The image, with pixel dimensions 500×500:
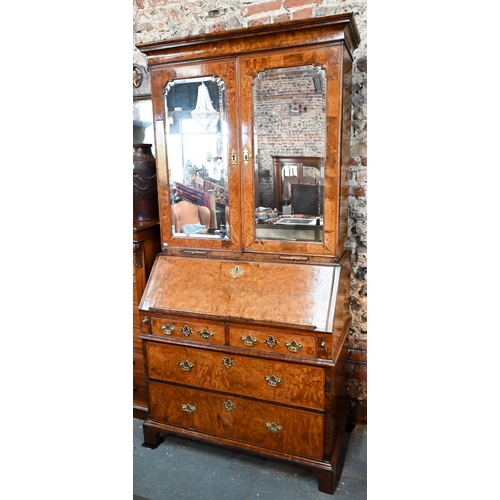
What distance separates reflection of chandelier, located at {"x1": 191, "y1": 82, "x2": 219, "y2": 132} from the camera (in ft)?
6.81

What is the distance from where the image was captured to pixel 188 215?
89.0 inches

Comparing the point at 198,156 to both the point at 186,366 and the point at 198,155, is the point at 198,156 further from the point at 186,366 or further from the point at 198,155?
the point at 186,366

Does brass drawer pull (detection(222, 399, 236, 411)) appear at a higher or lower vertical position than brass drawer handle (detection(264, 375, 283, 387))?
lower

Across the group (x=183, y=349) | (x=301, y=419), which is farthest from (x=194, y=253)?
(x=301, y=419)

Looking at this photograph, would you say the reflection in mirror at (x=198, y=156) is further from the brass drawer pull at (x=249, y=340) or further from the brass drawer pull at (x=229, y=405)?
the brass drawer pull at (x=229, y=405)

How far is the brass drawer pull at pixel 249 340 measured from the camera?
1981mm

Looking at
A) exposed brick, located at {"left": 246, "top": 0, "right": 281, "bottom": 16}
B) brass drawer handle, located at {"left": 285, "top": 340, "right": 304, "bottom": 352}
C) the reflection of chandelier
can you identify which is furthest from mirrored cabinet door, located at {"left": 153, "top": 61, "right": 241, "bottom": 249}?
exposed brick, located at {"left": 246, "top": 0, "right": 281, "bottom": 16}

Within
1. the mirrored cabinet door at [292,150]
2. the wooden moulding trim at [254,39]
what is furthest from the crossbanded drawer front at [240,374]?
the wooden moulding trim at [254,39]

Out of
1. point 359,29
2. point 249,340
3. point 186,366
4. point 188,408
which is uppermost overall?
point 359,29

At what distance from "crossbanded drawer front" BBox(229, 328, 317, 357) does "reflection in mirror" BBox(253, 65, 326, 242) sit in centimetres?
50

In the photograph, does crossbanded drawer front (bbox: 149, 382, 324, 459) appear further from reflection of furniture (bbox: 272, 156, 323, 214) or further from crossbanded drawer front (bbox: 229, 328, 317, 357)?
reflection of furniture (bbox: 272, 156, 323, 214)

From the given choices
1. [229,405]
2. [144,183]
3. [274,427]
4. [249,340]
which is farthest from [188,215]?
[274,427]

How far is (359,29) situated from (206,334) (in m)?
1.91

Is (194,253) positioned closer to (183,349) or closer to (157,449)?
(183,349)
